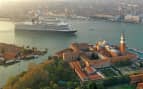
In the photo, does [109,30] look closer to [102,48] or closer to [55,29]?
[55,29]

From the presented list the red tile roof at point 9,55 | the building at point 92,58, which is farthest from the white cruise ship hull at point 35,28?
the building at point 92,58

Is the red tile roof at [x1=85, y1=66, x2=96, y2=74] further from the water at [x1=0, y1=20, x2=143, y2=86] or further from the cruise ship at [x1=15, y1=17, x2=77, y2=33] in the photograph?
the cruise ship at [x1=15, y1=17, x2=77, y2=33]

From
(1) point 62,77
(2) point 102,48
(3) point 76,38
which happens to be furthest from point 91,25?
(1) point 62,77

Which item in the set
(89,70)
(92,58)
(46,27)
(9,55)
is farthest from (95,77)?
(46,27)

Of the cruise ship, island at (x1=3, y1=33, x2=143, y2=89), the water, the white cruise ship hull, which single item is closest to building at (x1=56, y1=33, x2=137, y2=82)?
island at (x1=3, y1=33, x2=143, y2=89)

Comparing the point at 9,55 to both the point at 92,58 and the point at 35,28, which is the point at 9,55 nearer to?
the point at 92,58
